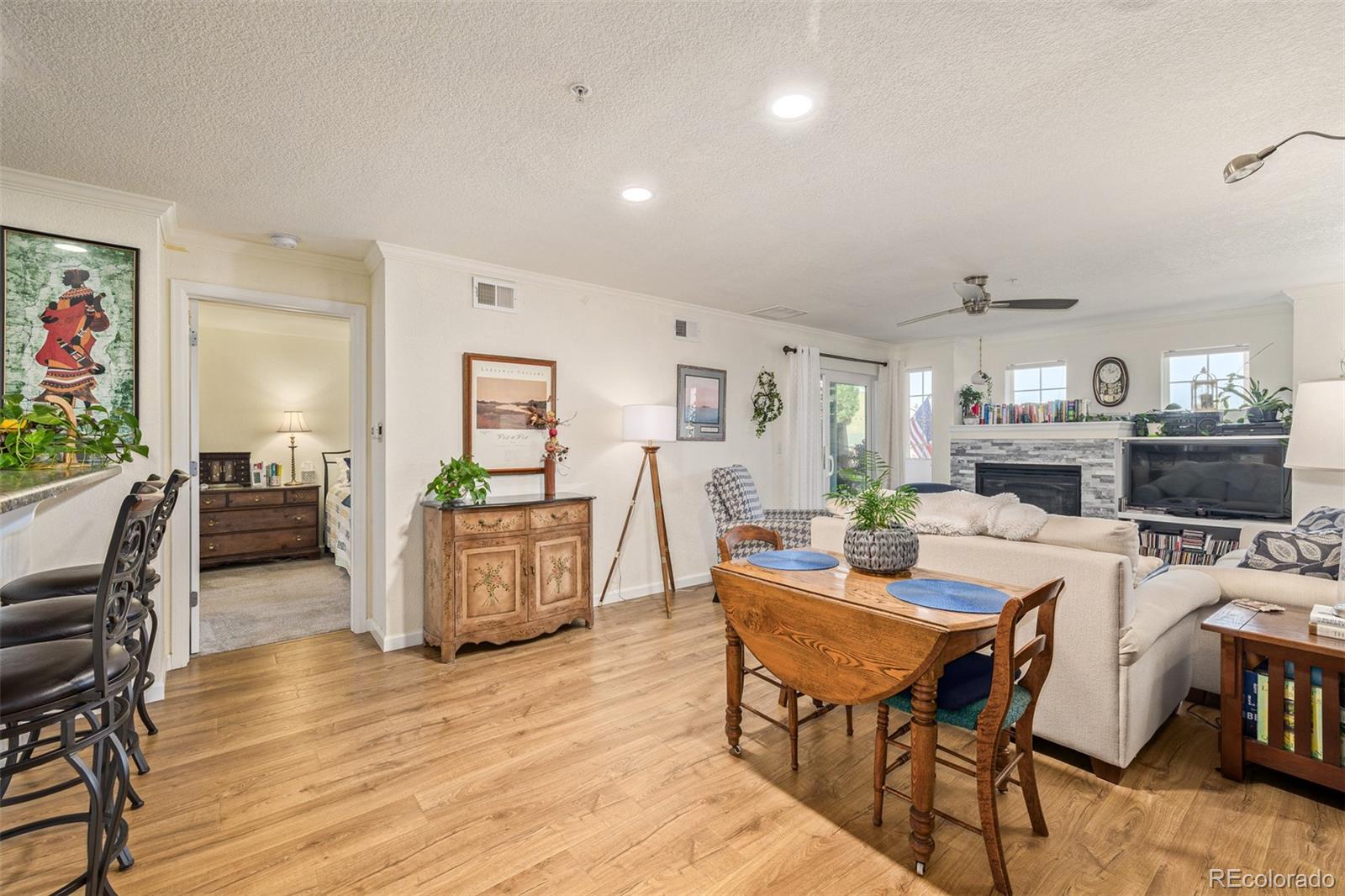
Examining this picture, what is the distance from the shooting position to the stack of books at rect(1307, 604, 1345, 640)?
6.63 feet

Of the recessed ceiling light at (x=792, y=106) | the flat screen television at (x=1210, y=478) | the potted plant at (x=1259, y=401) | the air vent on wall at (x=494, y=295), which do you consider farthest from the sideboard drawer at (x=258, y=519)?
the potted plant at (x=1259, y=401)

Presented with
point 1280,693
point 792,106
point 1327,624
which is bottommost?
point 1280,693

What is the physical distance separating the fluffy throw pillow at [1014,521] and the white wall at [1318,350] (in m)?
3.41

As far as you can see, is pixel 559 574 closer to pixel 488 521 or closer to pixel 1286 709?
pixel 488 521

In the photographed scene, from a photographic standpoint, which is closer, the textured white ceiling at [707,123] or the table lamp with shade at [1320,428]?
the textured white ceiling at [707,123]

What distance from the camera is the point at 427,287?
143 inches

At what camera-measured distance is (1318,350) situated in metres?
4.18

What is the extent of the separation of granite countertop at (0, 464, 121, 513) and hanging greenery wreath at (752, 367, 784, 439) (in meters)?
4.37

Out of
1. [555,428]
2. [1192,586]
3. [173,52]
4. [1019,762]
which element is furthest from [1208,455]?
[173,52]

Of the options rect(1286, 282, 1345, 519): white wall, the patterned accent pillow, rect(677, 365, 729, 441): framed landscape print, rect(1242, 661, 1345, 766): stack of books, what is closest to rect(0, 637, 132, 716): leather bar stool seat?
rect(1242, 661, 1345, 766): stack of books

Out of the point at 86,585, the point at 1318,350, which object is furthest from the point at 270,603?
the point at 1318,350

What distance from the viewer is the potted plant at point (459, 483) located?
11.2 feet

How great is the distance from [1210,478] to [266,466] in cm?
891

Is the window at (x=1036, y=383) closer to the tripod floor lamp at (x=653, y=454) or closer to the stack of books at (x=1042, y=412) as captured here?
the stack of books at (x=1042, y=412)
